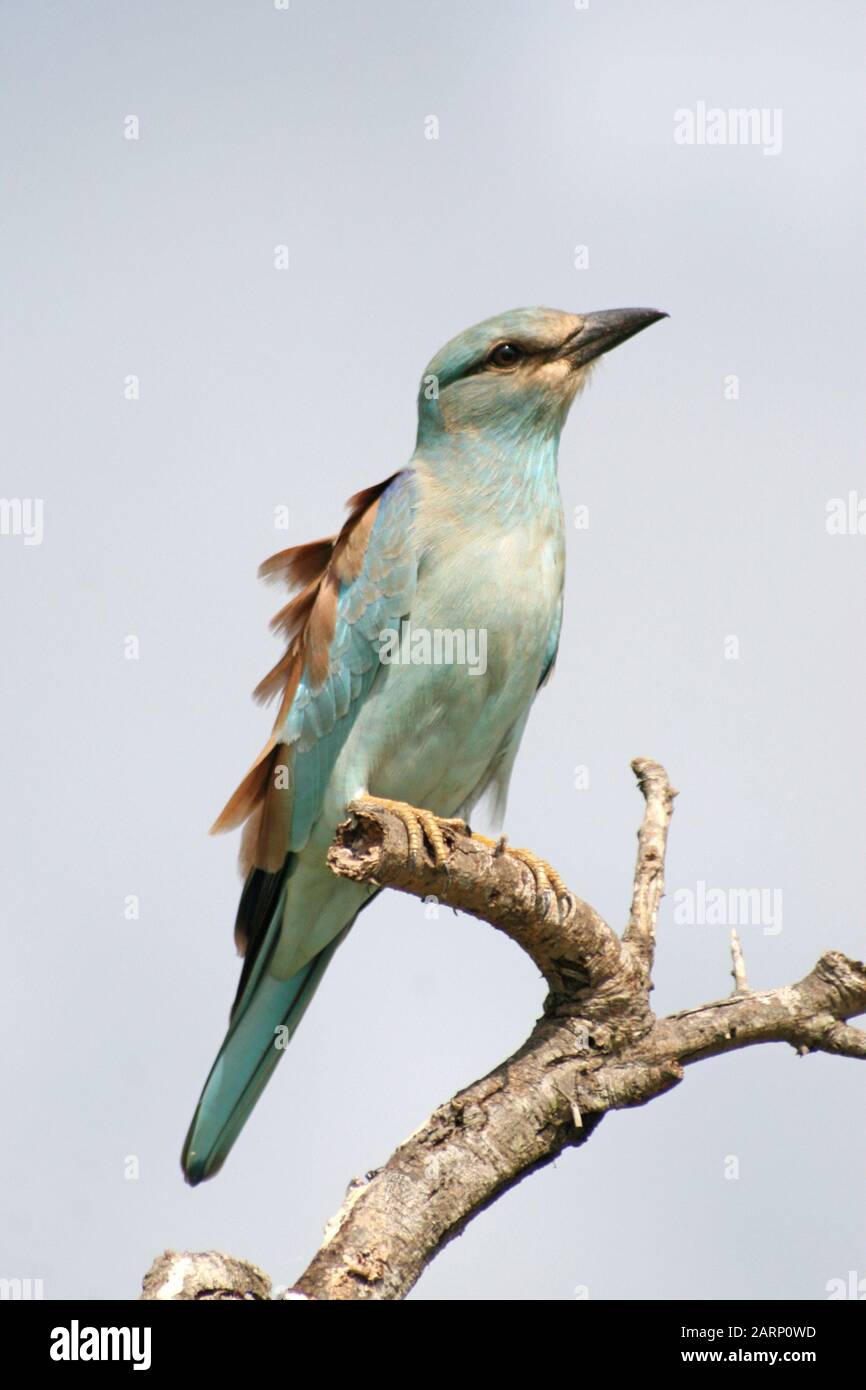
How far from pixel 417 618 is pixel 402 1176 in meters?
2.19

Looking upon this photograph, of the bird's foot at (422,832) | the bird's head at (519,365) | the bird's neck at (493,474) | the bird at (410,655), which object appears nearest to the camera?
the bird's foot at (422,832)

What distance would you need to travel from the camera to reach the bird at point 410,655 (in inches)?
228

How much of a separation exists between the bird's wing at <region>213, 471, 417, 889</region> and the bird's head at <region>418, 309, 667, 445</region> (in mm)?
415

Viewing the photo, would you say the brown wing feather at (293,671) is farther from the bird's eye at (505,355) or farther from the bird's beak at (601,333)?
the bird's beak at (601,333)

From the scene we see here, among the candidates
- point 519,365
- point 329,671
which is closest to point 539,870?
point 329,671

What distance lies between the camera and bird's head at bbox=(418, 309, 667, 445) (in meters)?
6.26

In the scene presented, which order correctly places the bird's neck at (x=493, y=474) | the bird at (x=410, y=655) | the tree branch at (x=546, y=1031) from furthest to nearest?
the bird's neck at (x=493, y=474) → the bird at (x=410, y=655) → the tree branch at (x=546, y=1031)

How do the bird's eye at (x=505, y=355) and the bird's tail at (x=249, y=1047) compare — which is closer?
the bird's tail at (x=249, y=1047)

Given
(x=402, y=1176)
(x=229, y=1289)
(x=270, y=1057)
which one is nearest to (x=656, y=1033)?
(x=402, y=1176)

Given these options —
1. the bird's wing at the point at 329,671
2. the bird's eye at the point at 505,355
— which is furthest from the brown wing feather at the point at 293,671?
the bird's eye at the point at 505,355

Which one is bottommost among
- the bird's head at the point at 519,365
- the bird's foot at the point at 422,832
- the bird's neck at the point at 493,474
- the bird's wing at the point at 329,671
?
the bird's foot at the point at 422,832

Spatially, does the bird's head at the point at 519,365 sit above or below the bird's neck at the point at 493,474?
above

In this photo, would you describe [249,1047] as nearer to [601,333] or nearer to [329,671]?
[329,671]

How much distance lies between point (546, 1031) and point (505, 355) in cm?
282
